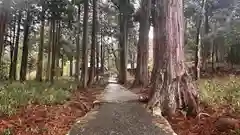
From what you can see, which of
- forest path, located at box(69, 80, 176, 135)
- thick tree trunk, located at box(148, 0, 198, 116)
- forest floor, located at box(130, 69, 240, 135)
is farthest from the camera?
thick tree trunk, located at box(148, 0, 198, 116)

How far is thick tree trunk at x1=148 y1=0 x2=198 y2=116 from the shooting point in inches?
311

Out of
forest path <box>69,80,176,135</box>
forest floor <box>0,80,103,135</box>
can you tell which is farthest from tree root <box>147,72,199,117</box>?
forest floor <box>0,80,103,135</box>

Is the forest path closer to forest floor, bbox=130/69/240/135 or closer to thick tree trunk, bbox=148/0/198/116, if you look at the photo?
forest floor, bbox=130/69/240/135

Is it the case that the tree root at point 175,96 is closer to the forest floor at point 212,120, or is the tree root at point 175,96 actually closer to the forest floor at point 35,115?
the forest floor at point 212,120

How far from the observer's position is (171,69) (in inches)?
328

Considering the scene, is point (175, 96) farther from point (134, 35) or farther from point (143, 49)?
point (134, 35)

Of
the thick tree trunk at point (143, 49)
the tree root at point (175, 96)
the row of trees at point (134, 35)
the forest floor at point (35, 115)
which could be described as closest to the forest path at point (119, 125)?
the forest floor at point (35, 115)

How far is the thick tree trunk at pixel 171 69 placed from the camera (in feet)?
25.9

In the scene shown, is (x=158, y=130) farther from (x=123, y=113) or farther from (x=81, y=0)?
(x=81, y=0)

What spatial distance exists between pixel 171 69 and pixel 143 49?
10653 millimetres

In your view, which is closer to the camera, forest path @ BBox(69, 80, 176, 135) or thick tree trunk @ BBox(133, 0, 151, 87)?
forest path @ BBox(69, 80, 176, 135)

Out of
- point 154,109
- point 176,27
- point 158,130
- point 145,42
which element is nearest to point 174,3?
point 176,27

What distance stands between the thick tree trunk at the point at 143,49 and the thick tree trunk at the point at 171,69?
9547 mm

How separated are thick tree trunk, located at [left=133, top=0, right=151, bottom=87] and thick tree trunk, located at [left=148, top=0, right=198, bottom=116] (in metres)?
9.55
